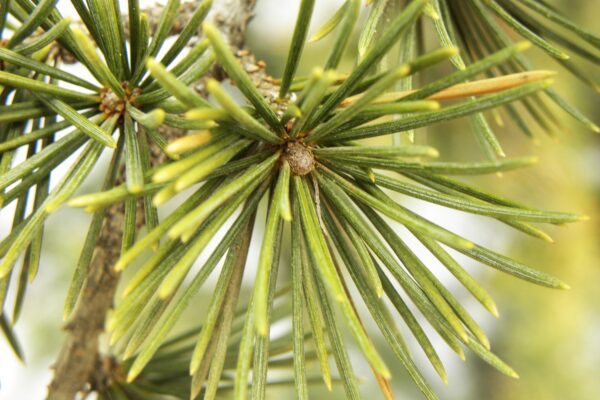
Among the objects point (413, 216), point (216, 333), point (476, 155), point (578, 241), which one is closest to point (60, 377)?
point (216, 333)

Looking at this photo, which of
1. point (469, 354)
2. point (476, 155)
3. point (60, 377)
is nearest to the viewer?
point (60, 377)

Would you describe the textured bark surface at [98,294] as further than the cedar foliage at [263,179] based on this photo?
Yes

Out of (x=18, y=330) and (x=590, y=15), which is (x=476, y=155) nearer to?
(x=590, y=15)

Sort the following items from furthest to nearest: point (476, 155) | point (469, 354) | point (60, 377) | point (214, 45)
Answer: point (469, 354) < point (476, 155) < point (60, 377) < point (214, 45)

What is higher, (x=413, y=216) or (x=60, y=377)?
(x=413, y=216)

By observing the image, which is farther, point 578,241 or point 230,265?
point 578,241

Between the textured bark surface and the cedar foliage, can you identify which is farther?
the textured bark surface

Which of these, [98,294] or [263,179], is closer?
[263,179]

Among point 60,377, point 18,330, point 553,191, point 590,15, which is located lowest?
point 18,330
